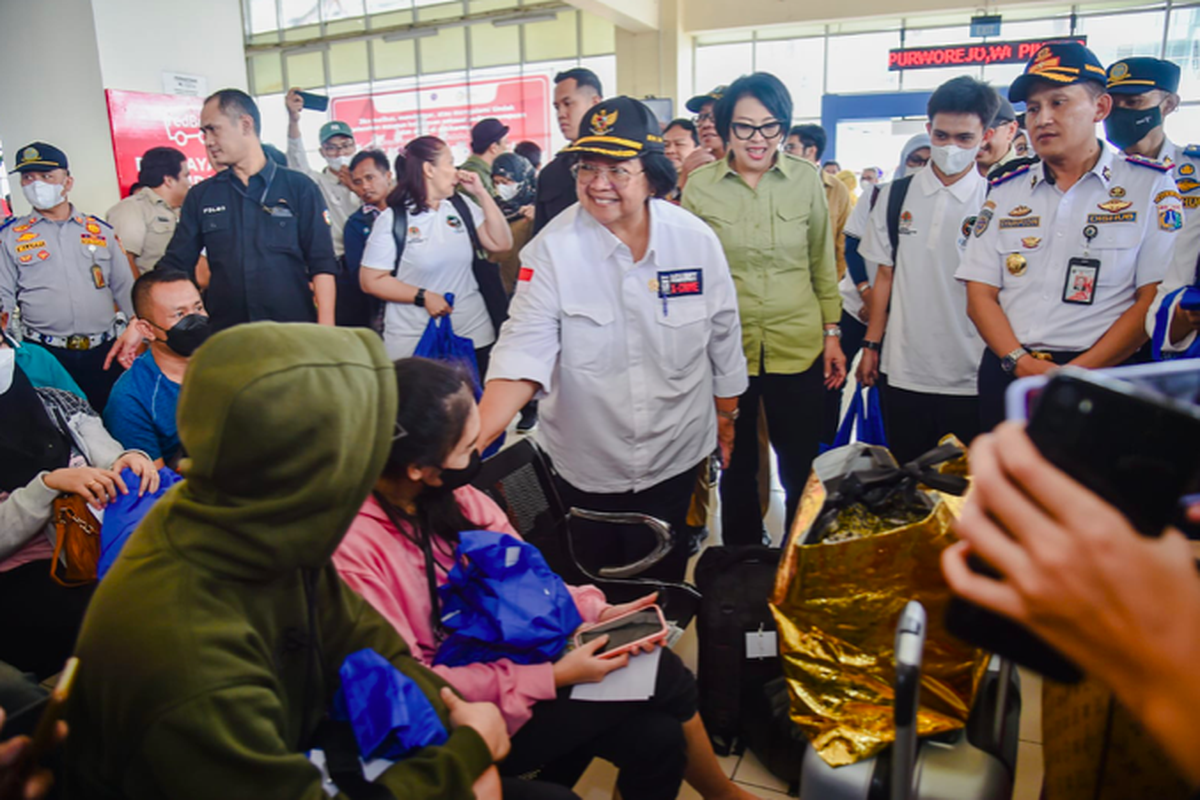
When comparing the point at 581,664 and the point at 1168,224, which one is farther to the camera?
the point at 1168,224

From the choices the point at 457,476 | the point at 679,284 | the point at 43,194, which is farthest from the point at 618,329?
the point at 43,194

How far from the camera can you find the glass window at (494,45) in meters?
13.5

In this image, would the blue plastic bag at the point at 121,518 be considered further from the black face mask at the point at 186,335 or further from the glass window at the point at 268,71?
the glass window at the point at 268,71

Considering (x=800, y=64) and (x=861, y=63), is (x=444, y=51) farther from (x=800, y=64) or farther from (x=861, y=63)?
(x=861, y=63)

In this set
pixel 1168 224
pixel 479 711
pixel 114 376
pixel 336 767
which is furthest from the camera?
pixel 114 376

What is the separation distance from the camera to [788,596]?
4.63ft

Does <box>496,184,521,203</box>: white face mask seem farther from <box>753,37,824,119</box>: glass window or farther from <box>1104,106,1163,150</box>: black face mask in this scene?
<box>753,37,824,119</box>: glass window

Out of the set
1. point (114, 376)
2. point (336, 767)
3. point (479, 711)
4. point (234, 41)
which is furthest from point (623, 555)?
point (234, 41)

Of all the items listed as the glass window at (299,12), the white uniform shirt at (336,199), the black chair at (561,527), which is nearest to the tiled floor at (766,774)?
the black chair at (561,527)

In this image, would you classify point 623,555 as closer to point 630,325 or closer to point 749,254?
point 630,325

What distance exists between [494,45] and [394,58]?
2.22m

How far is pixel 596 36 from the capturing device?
12.7m

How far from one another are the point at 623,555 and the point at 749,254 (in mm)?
1142

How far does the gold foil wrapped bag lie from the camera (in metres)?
1.34
